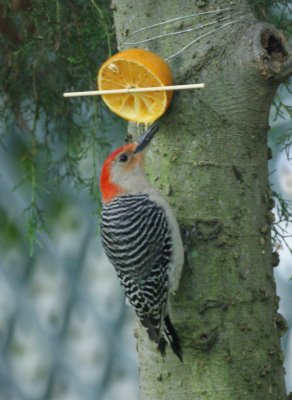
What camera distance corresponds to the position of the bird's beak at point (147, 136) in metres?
2.07

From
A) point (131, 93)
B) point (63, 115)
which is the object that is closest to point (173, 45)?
point (131, 93)

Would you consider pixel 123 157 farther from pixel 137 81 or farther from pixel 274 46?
pixel 274 46

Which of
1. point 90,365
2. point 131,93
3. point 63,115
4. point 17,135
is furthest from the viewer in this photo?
point 90,365

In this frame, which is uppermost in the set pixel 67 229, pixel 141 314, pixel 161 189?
pixel 161 189

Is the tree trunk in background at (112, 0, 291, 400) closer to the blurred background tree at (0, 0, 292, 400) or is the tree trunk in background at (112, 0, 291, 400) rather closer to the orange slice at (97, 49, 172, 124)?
the orange slice at (97, 49, 172, 124)

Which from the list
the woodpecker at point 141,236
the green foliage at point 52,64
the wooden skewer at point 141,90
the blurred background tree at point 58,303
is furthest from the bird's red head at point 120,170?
the blurred background tree at point 58,303

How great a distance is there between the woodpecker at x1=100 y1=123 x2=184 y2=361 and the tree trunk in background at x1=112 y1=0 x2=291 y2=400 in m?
0.04

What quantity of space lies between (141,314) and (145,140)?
39 cm

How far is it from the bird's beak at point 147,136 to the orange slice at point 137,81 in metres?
0.01

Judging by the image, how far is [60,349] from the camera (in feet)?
12.6

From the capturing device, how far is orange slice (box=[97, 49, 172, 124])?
196cm

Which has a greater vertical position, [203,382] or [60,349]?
[203,382]

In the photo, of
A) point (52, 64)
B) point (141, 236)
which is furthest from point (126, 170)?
point (52, 64)

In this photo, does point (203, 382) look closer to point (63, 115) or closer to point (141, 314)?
point (141, 314)
